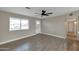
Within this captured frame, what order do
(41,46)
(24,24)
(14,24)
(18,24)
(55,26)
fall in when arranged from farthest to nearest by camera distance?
(55,26), (24,24), (18,24), (14,24), (41,46)

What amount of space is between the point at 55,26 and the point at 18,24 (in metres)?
4.32

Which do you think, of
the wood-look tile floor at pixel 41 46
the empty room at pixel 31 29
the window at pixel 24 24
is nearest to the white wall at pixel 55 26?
the empty room at pixel 31 29

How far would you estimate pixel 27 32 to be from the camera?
354 inches

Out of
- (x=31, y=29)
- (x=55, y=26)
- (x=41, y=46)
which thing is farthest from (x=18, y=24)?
(x=55, y=26)

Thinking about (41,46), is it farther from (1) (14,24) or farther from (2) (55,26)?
(2) (55,26)

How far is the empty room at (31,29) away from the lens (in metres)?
5.02

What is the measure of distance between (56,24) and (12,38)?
5139mm

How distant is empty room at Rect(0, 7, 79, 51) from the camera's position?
5.02 m

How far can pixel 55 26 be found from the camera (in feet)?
31.8

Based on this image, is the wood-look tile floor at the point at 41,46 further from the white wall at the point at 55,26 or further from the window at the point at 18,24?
the white wall at the point at 55,26

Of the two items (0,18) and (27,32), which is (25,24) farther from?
(0,18)
